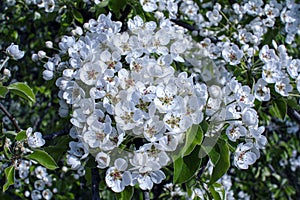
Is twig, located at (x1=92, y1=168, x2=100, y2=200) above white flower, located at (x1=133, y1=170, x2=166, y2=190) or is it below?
below

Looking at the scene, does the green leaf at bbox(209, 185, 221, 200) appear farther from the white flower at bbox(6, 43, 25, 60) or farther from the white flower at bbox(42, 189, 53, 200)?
the white flower at bbox(42, 189, 53, 200)

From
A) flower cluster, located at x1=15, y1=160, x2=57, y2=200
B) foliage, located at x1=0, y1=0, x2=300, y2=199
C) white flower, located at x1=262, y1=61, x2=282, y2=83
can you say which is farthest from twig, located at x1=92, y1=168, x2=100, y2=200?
flower cluster, located at x1=15, y1=160, x2=57, y2=200

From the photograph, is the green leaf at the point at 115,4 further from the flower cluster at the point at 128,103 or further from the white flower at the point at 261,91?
the white flower at the point at 261,91

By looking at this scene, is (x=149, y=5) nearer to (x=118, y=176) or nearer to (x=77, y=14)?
(x=77, y=14)

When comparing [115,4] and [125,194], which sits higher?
[115,4]

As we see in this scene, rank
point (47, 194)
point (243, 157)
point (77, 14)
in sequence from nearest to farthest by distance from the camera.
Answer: point (243, 157) < point (77, 14) < point (47, 194)

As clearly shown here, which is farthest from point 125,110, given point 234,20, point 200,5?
point 200,5

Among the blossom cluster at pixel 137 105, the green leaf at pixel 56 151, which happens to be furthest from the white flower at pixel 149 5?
the green leaf at pixel 56 151

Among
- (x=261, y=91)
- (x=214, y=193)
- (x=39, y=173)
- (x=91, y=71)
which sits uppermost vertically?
(x=91, y=71)

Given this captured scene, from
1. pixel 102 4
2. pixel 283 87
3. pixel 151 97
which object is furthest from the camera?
pixel 102 4

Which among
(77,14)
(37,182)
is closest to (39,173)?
(37,182)
